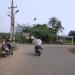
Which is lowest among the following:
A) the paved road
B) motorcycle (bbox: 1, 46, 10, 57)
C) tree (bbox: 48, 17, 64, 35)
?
the paved road

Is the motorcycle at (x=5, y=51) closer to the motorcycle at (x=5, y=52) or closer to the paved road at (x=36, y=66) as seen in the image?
the motorcycle at (x=5, y=52)

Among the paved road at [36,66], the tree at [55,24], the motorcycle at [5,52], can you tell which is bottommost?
the paved road at [36,66]

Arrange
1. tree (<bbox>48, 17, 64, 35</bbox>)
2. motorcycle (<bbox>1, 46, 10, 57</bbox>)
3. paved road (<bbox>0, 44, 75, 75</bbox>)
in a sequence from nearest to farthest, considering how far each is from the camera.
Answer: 1. paved road (<bbox>0, 44, 75, 75</bbox>)
2. motorcycle (<bbox>1, 46, 10, 57</bbox>)
3. tree (<bbox>48, 17, 64, 35</bbox>)

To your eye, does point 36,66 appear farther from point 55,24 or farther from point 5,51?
point 55,24

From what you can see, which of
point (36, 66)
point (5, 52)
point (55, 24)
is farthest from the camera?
point (55, 24)

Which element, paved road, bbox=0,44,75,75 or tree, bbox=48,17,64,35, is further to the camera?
tree, bbox=48,17,64,35

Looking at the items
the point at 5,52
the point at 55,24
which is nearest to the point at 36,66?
the point at 5,52

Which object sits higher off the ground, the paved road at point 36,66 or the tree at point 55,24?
the tree at point 55,24

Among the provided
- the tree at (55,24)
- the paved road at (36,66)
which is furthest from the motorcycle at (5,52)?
the tree at (55,24)

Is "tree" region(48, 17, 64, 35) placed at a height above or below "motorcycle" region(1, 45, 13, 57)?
above

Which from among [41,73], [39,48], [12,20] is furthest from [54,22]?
[41,73]

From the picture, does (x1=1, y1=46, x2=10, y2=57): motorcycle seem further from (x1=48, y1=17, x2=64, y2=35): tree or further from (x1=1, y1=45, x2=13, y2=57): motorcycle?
(x1=48, y1=17, x2=64, y2=35): tree

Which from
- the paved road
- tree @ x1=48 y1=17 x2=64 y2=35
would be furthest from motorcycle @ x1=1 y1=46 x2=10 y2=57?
tree @ x1=48 y1=17 x2=64 y2=35

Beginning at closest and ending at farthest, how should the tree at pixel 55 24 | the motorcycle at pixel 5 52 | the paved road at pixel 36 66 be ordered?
the paved road at pixel 36 66 → the motorcycle at pixel 5 52 → the tree at pixel 55 24
